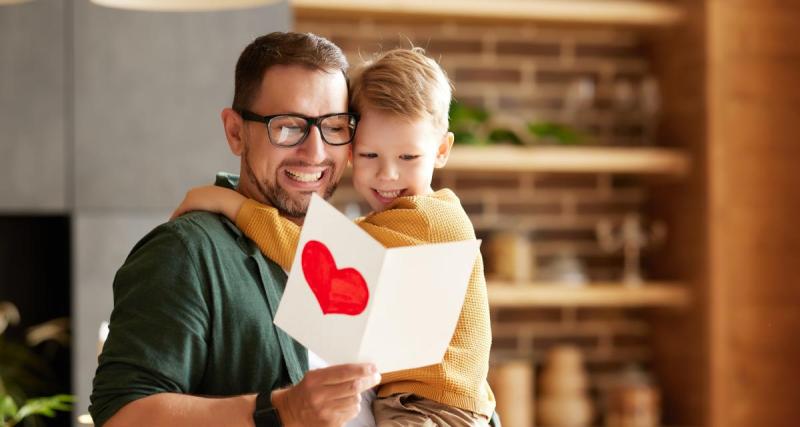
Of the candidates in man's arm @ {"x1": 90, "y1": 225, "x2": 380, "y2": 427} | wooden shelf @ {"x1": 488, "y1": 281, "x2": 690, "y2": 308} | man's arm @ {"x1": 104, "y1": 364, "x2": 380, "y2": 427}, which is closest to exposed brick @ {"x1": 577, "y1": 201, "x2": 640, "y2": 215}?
wooden shelf @ {"x1": 488, "y1": 281, "x2": 690, "y2": 308}

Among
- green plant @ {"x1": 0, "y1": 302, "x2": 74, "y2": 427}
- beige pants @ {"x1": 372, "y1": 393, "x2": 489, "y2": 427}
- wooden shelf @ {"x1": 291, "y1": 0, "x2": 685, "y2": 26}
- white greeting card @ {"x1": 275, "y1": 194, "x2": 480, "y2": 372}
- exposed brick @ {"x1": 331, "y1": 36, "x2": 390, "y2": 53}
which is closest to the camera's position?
white greeting card @ {"x1": 275, "y1": 194, "x2": 480, "y2": 372}

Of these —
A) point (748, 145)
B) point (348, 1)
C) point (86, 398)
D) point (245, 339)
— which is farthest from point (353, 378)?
point (748, 145)

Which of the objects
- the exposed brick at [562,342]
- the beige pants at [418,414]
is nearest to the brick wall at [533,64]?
the exposed brick at [562,342]

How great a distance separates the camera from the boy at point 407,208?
1702 mm

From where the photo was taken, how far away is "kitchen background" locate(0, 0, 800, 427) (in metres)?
3.69

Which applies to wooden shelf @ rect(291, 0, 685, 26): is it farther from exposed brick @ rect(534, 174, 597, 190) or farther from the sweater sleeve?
the sweater sleeve

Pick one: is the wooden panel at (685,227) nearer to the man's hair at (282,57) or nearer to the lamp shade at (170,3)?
the lamp shade at (170,3)

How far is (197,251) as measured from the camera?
164cm

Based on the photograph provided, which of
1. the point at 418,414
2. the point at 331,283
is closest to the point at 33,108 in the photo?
the point at 418,414

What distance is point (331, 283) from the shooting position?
1397 mm

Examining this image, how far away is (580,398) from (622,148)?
1.00 m

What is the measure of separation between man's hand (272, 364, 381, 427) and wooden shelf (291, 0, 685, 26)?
2.66 meters

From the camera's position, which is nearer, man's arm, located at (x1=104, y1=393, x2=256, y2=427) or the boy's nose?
man's arm, located at (x1=104, y1=393, x2=256, y2=427)

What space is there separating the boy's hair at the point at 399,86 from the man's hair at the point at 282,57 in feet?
0.17
